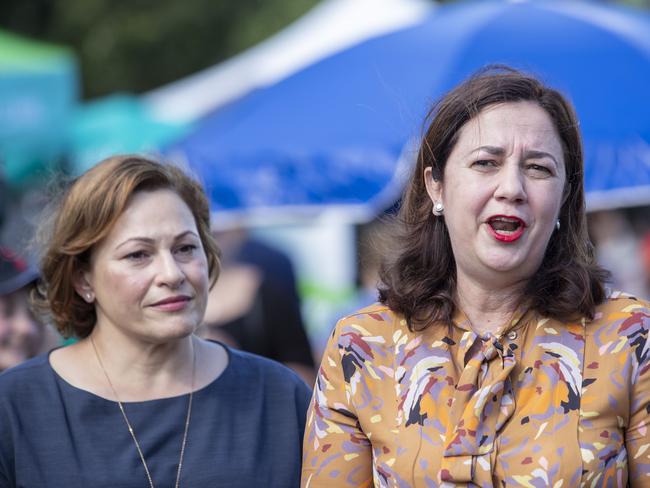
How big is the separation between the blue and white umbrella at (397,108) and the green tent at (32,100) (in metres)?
3.87

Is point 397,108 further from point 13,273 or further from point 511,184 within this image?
point 511,184

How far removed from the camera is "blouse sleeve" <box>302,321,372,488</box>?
262 cm

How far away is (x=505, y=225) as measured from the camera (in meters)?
2.53

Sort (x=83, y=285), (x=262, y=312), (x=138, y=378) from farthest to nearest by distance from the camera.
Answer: (x=262, y=312) → (x=83, y=285) → (x=138, y=378)

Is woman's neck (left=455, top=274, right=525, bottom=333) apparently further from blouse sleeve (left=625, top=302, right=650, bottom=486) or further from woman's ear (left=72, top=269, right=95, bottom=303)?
woman's ear (left=72, top=269, right=95, bottom=303)

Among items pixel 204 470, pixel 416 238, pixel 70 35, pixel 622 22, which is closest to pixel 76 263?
pixel 204 470

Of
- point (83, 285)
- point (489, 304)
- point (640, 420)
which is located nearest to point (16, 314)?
point (83, 285)

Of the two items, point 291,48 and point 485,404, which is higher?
point 291,48

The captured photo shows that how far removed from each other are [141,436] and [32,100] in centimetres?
768

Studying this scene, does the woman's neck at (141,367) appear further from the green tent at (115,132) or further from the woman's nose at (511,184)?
the green tent at (115,132)

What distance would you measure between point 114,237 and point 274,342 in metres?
2.15

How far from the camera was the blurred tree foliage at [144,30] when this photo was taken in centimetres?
2095

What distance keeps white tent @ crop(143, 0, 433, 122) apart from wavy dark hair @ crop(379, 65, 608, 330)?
8.29 metres

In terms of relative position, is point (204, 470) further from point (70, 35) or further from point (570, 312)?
point (70, 35)
